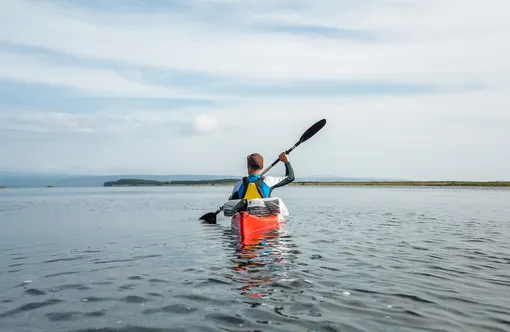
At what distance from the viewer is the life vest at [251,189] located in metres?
15.2

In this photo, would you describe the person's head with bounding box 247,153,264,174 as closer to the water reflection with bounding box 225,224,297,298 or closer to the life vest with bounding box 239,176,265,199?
the life vest with bounding box 239,176,265,199

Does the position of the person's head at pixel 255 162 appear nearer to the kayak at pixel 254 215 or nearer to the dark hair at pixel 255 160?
the dark hair at pixel 255 160

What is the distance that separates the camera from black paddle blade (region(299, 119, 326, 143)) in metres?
19.4

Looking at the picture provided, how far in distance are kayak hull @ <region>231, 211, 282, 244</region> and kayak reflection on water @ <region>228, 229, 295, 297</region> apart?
0.76 ft

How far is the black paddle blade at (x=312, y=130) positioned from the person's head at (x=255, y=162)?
4.80m

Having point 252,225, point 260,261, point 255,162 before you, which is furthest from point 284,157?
point 260,261

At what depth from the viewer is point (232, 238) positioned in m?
15.0

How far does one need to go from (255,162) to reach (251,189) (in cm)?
105

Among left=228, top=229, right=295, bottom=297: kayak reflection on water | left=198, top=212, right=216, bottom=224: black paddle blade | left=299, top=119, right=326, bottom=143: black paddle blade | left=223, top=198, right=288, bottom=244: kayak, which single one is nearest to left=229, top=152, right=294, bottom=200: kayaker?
left=223, top=198, right=288, bottom=244: kayak

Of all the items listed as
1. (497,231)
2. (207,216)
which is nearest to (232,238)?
(207,216)

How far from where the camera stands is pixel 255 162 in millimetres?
14977

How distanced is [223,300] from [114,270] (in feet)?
13.0

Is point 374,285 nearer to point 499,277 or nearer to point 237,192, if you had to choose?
point 499,277

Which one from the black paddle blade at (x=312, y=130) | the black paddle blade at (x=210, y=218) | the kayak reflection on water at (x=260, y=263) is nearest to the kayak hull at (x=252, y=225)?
the kayak reflection on water at (x=260, y=263)
